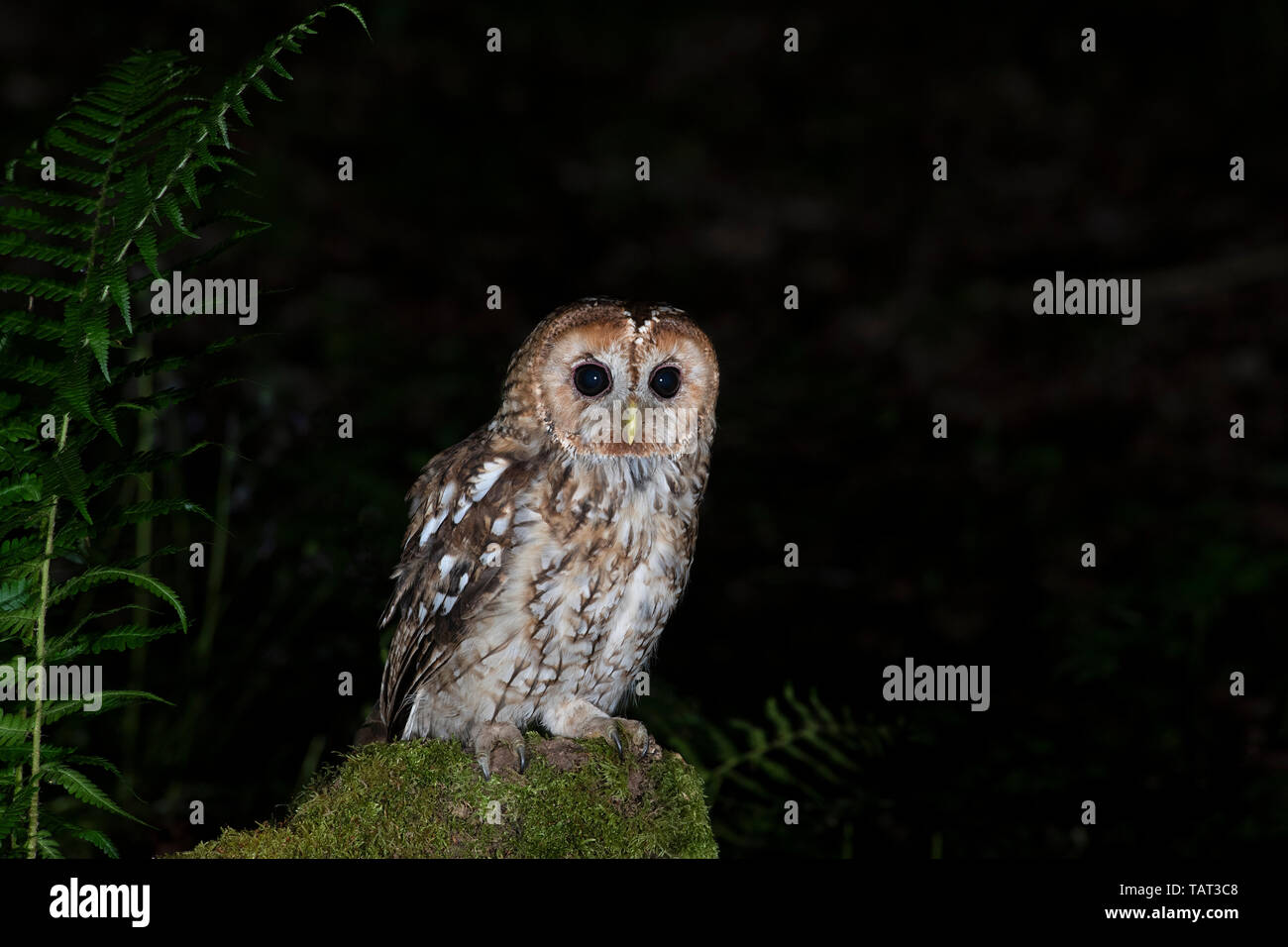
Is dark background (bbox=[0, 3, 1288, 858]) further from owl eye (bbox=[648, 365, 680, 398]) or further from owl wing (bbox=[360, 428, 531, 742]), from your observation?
owl eye (bbox=[648, 365, 680, 398])

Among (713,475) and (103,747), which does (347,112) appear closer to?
(713,475)

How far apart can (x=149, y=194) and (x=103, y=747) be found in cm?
254

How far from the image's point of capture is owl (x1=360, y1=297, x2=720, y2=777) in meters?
2.79

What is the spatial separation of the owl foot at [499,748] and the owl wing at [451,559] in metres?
0.32

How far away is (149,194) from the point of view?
2.15 m

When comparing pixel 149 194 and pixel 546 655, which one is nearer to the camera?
pixel 149 194

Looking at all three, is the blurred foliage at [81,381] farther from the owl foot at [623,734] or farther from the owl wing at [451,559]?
the owl foot at [623,734]

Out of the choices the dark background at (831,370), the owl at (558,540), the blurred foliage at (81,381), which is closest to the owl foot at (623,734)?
the owl at (558,540)

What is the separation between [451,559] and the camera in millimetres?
3008

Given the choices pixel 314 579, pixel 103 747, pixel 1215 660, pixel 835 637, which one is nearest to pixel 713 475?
pixel 835 637

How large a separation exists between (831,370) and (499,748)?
4366 mm

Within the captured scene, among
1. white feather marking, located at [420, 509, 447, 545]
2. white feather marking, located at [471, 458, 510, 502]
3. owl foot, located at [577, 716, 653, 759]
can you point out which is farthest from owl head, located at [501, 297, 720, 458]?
owl foot, located at [577, 716, 653, 759]

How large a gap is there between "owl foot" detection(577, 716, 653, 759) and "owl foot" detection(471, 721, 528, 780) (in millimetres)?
210

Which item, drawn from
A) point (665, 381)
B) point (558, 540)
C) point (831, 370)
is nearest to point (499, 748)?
point (558, 540)
